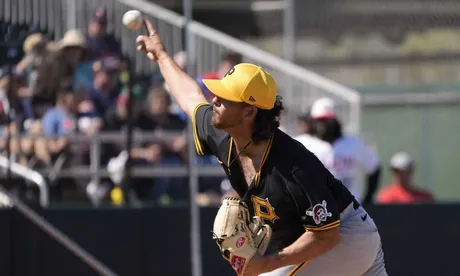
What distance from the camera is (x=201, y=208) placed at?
31.3 feet

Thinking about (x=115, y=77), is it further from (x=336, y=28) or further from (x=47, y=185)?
(x=336, y=28)

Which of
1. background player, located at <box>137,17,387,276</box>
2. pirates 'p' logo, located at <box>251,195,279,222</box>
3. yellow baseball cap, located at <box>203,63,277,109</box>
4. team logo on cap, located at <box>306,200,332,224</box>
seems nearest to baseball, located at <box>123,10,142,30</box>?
background player, located at <box>137,17,387,276</box>

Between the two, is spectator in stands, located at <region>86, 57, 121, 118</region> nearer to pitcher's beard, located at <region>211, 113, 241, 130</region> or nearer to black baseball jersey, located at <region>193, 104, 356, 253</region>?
black baseball jersey, located at <region>193, 104, 356, 253</region>

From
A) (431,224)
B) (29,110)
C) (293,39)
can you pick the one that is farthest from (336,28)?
(29,110)

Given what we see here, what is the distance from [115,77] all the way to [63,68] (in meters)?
0.47

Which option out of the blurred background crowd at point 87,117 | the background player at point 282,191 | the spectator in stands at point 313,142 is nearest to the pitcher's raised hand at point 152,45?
the background player at point 282,191

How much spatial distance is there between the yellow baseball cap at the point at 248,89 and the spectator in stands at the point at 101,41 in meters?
4.10

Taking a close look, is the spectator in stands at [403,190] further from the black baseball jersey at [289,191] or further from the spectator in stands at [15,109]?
the black baseball jersey at [289,191]

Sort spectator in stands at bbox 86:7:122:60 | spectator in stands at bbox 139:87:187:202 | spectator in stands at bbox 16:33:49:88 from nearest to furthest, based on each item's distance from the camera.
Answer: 1. spectator in stands at bbox 16:33:49:88
2. spectator in stands at bbox 86:7:122:60
3. spectator in stands at bbox 139:87:187:202

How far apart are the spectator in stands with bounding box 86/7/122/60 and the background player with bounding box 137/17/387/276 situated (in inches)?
150

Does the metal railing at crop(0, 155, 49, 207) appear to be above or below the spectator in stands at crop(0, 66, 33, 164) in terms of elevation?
below

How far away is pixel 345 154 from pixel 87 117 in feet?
7.92

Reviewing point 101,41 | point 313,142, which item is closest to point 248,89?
point 313,142

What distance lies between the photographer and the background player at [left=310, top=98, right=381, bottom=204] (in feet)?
30.2
